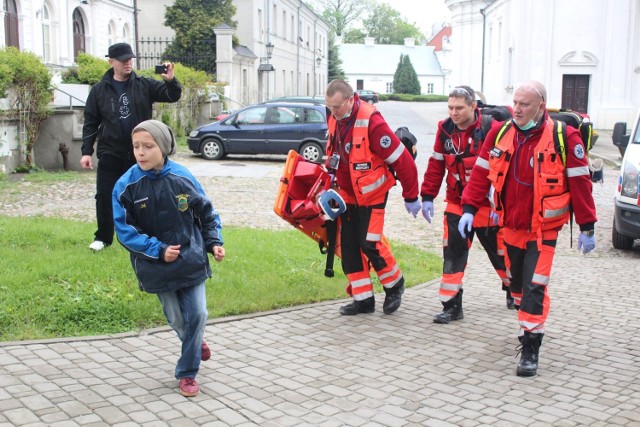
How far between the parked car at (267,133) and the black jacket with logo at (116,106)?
546 inches

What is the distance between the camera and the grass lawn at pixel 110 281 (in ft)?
20.1

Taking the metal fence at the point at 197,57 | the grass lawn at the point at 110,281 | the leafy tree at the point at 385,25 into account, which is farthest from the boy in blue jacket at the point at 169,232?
the leafy tree at the point at 385,25

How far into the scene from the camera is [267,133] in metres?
21.8

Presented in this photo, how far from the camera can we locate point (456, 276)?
21.8ft

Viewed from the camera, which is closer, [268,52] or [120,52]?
[120,52]

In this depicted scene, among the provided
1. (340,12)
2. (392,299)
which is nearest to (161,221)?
(392,299)

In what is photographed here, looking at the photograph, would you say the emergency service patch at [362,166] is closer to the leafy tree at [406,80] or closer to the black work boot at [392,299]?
the black work boot at [392,299]

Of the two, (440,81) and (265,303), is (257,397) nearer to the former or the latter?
(265,303)

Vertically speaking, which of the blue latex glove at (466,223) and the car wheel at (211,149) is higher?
the blue latex glove at (466,223)

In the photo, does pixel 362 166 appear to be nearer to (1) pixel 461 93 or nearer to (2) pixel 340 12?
(1) pixel 461 93

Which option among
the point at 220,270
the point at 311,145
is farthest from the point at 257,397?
the point at 311,145

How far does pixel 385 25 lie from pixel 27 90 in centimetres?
11834

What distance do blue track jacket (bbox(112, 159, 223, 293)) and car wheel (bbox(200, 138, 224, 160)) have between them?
57.4 feet

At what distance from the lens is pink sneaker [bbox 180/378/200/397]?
4.80 meters
